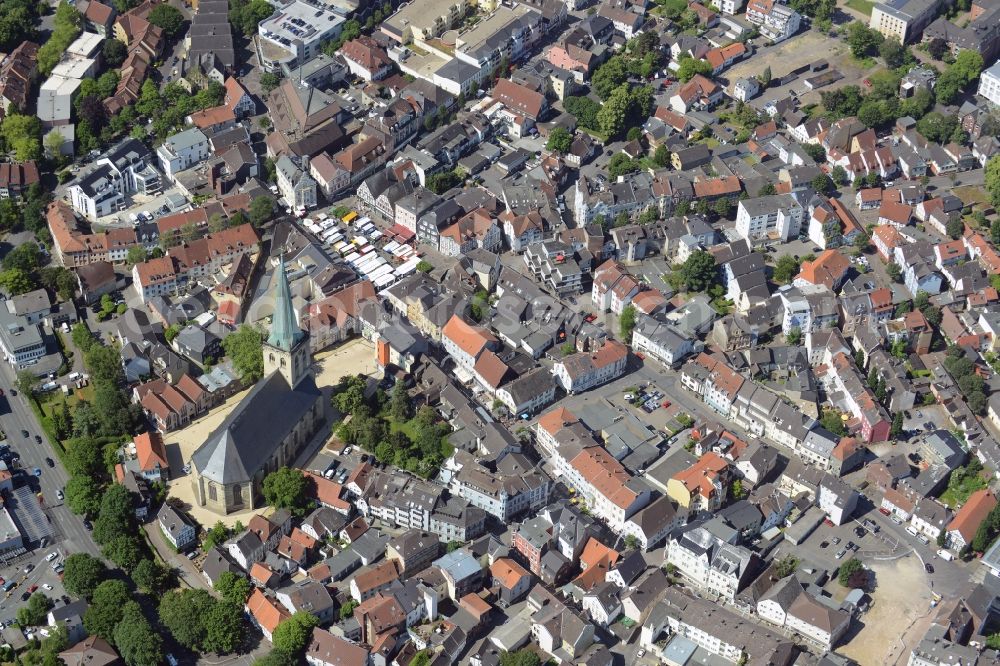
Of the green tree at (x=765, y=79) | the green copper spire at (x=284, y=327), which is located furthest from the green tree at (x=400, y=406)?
the green tree at (x=765, y=79)

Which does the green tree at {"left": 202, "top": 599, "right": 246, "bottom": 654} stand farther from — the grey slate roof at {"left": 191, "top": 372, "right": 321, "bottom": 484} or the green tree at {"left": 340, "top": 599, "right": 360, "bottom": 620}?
the grey slate roof at {"left": 191, "top": 372, "right": 321, "bottom": 484}

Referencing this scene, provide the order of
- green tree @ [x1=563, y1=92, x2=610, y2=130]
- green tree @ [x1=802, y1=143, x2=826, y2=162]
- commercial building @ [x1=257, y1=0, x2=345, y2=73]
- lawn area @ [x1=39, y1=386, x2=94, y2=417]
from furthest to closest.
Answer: commercial building @ [x1=257, y1=0, x2=345, y2=73]
green tree @ [x1=563, y1=92, x2=610, y2=130]
green tree @ [x1=802, y1=143, x2=826, y2=162]
lawn area @ [x1=39, y1=386, x2=94, y2=417]

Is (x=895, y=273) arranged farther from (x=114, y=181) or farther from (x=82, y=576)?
(x=82, y=576)

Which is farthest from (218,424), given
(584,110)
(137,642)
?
(584,110)

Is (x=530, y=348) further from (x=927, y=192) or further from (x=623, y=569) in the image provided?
(x=927, y=192)

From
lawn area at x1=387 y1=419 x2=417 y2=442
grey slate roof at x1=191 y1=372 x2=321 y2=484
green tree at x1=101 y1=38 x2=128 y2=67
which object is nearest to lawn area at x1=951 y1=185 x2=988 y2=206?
lawn area at x1=387 y1=419 x2=417 y2=442

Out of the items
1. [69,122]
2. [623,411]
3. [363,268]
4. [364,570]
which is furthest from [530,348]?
[69,122]
